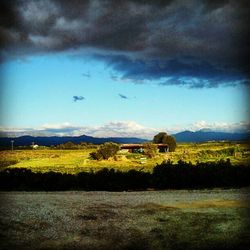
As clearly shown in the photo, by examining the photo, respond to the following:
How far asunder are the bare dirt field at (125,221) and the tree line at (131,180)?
2252 millimetres

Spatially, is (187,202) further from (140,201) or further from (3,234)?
(3,234)

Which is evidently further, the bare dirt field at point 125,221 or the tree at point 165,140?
the tree at point 165,140

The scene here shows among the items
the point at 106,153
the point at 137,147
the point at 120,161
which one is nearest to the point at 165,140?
the point at 137,147

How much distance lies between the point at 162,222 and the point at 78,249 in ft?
11.1

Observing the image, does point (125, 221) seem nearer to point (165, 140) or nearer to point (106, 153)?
point (106, 153)

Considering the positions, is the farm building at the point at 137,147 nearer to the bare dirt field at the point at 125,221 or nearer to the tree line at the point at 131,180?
the tree line at the point at 131,180

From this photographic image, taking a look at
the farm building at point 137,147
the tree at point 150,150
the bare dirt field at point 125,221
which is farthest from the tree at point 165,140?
the bare dirt field at point 125,221

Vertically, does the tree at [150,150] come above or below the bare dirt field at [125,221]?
above

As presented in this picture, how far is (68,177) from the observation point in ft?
69.1

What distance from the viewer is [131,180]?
814 inches

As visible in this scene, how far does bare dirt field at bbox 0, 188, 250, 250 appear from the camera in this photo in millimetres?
10828

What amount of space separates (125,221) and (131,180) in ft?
25.5

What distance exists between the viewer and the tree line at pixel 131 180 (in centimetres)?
2053

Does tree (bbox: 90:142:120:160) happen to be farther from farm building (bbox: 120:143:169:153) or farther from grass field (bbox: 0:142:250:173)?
farm building (bbox: 120:143:169:153)
